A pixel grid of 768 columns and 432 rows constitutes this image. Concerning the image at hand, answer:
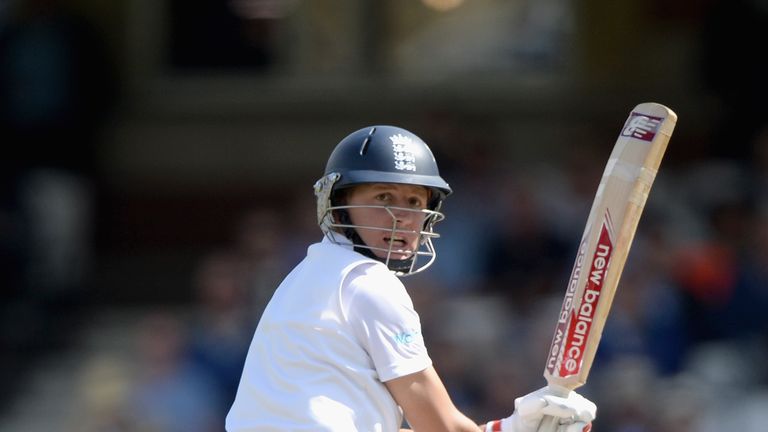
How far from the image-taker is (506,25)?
10.4 m

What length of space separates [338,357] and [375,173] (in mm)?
501

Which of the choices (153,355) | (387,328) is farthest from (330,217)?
(153,355)

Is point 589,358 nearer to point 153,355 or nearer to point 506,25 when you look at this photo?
point 153,355

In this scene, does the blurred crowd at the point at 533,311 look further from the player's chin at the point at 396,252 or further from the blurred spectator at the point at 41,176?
the player's chin at the point at 396,252

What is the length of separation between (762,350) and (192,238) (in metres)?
4.02

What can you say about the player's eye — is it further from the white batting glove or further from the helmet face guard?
the white batting glove

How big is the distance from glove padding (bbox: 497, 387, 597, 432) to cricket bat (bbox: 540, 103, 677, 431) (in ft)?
0.36

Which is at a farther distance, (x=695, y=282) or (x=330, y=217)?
(x=695, y=282)

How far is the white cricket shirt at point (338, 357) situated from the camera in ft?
12.6

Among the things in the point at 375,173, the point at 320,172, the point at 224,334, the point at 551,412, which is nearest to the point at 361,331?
the point at 375,173

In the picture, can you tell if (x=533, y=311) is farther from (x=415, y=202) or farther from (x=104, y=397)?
(x=415, y=202)

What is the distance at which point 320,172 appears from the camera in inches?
397

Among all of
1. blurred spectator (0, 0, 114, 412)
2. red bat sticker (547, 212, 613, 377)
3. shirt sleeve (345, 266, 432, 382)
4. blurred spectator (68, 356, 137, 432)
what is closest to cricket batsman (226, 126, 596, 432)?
shirt sleeve (345, 266, 432, 382)

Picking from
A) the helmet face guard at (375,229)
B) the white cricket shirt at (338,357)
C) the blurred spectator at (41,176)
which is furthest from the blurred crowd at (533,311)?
the white cricket shirt at (338,357)
